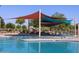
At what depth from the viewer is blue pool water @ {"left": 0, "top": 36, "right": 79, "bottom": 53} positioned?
4.52 meters

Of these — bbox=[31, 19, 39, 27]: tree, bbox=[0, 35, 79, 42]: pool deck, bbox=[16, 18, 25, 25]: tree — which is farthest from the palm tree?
bbox=[0, 35, 79, 42]: pool deck

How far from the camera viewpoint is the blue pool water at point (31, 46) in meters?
4.52

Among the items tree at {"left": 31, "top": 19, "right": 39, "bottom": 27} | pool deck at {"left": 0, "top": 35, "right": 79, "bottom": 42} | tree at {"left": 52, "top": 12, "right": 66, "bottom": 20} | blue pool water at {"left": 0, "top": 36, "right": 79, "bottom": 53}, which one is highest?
tree at {"left": 52, "top": 12, "right": 66, "bottom": 20}

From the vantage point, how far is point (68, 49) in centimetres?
457

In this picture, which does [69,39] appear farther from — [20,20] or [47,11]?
[20,20]

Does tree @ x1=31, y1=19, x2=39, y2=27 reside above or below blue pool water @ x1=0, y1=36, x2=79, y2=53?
above

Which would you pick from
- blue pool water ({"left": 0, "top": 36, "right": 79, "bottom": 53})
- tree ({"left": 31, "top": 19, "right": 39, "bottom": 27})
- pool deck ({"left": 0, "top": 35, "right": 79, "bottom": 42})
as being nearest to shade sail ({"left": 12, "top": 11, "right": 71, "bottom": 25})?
tree ({"left": 31, "top": 19, "right": 39, "bottom": 27})

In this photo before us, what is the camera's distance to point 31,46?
4.59m

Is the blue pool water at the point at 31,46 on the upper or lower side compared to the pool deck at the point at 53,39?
lower

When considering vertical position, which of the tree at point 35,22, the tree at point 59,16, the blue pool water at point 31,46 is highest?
the tree at point 59,16

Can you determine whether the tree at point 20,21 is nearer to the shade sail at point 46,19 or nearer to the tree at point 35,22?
the shade sail at point 46,19

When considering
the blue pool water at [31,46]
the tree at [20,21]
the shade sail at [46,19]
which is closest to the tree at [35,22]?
the shade sail at [46,19]

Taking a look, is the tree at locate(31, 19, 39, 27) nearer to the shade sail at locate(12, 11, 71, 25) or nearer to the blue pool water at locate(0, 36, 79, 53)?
the shade sail at locate(12, 11, 71, 25)
